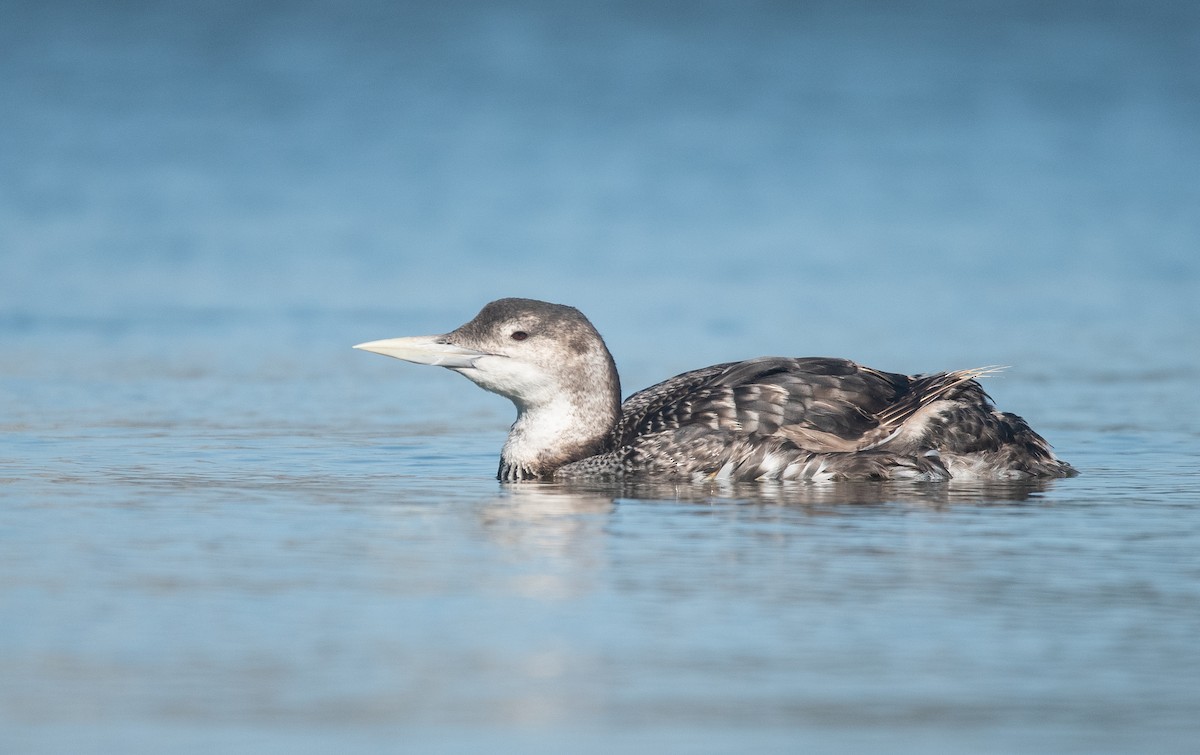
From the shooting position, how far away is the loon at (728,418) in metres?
7.84

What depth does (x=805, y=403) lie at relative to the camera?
7938 millimetres

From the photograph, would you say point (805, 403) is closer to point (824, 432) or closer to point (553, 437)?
point (824, 432)

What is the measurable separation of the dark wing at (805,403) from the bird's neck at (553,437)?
15 cm

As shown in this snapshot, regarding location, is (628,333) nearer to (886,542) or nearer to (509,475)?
(509,475)

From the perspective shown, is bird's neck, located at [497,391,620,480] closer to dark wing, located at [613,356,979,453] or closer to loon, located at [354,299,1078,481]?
loon, located at [354,299,1078,481]

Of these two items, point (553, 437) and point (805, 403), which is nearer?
point (805, 403)

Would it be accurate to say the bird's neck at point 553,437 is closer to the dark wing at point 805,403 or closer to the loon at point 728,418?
the loon at point 728,418

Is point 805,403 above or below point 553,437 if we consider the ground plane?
above

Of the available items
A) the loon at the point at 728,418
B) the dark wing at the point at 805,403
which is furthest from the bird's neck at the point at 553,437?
the dark wing at the point at 805,403

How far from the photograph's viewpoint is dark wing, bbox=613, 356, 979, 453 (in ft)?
25.8

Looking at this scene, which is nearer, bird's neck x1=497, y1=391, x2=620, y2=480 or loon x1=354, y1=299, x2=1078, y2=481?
loon x1=354, y1=299, x2=1078, y2=481

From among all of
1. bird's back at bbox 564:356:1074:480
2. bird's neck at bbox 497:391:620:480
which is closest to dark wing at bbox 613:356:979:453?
bird's back at bbox 564:356:1074:480

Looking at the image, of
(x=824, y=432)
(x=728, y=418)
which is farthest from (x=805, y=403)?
(x=728, y=418)

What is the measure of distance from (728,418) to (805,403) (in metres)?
0.33
